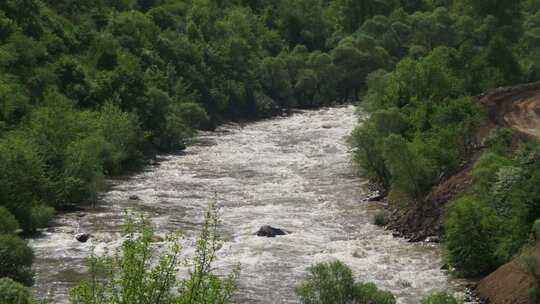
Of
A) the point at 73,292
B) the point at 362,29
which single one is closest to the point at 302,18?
the point at 362,29

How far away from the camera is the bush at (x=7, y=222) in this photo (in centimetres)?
5800

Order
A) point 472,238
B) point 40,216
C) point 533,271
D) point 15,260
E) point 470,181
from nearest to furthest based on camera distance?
point 533,271
point 15,260
point 472,238
point 470,181
point 40,216

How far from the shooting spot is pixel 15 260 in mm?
51250

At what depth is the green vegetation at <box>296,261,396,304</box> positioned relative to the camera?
143 ft

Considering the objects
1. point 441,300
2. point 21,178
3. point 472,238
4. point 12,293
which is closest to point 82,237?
point 21,178

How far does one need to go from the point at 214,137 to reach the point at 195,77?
70.0 feet

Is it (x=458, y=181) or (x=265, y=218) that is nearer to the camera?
(x=458, y=181)

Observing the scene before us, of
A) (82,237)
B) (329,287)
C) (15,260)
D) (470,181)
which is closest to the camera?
(329,287)

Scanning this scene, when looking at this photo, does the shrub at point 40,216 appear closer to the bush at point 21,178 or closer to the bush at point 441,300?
the bush at point 21,178

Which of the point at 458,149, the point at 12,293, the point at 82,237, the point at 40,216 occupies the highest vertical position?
the point at 12,293

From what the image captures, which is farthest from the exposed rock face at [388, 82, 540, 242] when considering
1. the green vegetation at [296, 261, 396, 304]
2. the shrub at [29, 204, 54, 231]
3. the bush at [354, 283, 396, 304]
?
the shrub at [29, 204, 54, 231]

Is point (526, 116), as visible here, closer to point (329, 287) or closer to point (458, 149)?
point (458, 149)

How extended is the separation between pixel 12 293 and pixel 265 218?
100 feet

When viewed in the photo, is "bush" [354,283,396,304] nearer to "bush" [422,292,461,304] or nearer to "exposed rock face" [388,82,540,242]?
"bush" [422,292,461,304]
